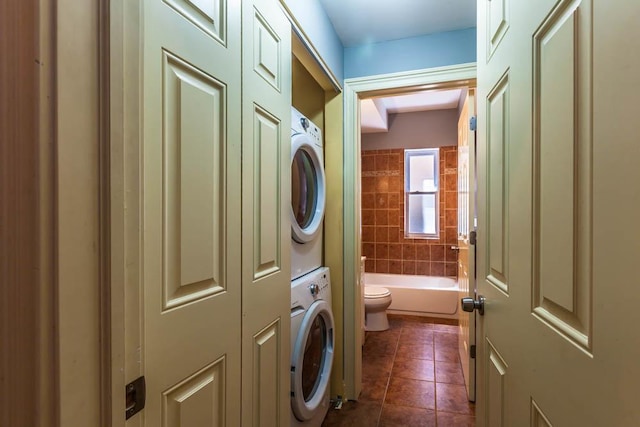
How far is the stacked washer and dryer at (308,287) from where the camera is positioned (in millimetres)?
1464

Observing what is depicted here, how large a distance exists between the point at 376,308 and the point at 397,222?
1.41 metres

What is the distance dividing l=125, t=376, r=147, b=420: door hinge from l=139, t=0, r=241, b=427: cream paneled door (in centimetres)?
4

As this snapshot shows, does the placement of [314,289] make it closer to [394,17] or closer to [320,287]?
[320,287]

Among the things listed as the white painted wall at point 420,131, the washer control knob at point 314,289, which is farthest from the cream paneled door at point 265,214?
the white painted wall at point 420,131

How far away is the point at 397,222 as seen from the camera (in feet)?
14.1

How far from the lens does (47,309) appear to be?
41cm

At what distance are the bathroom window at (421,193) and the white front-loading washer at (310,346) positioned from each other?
2.59 metres

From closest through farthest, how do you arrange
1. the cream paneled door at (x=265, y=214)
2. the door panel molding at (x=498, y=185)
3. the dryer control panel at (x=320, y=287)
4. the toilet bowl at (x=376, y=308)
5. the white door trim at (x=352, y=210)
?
the door panel molding at (x=498, y=185)
the cream paneled door at (x=265, y=214)
the dryer control panel at (x=320, y=287)
the white door trim at (x=352, y=210)
the toilet bowl at (x=376, y=308)

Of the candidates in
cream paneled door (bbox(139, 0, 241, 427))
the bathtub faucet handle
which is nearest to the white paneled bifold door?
cream paneled door (bbox(139, 0, 241, 427))

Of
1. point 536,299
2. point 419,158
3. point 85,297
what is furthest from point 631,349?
point 419,158

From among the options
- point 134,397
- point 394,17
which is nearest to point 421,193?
point 394,17

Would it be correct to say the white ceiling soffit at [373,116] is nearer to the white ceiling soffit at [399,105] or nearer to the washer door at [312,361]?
the white ceiling soffit at [399,105]

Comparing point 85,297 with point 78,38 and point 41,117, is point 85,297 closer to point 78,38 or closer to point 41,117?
point 41,117

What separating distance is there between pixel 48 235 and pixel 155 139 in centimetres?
32
